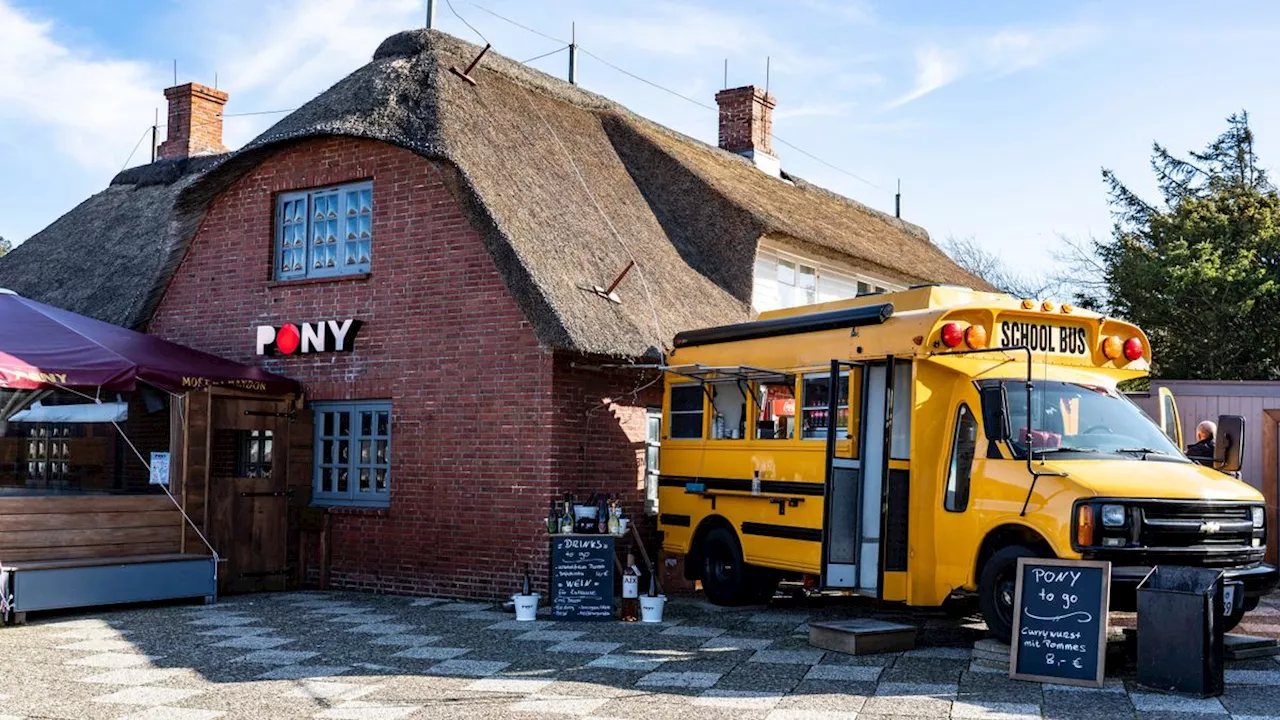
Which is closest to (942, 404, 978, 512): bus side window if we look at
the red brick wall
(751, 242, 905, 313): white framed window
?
the red brick wall

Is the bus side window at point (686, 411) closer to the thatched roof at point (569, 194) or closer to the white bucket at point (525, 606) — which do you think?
the thatched roof at point (569, 194)

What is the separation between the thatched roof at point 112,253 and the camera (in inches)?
653

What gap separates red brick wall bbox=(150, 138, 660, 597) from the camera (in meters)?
13.0

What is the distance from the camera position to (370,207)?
47.4ft

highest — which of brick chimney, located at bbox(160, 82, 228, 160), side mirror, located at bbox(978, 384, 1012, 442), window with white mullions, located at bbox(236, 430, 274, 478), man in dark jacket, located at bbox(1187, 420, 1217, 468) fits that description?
brick chimney, located at bbox(160, 82, 228, 160)

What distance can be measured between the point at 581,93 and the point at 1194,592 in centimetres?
1168

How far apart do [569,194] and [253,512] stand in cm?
496

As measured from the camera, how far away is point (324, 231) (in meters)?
14.9

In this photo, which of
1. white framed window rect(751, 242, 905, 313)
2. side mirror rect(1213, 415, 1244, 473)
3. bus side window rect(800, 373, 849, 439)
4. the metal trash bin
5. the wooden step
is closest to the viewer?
the metal trash bin

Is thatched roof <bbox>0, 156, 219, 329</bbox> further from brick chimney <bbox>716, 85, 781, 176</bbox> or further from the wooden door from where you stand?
brick chimney <bbox>716, 85, 781, 176</bbox>

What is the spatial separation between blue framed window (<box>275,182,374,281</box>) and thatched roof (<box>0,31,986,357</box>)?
0.72 meters

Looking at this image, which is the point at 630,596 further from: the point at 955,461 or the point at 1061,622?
the point at 1061,622

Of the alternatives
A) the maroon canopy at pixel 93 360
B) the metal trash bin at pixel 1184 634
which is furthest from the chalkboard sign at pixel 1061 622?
the maroon canopy at pixel 93 360

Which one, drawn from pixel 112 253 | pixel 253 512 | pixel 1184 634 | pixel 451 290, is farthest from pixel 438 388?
pixel 1184 634
